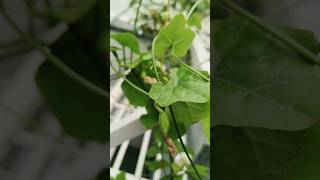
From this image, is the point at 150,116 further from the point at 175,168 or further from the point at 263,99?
the point at 263,99

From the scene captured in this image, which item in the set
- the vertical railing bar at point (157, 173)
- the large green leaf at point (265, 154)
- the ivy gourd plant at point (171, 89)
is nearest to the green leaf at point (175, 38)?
the ivy gourd plant at point (171, 89)

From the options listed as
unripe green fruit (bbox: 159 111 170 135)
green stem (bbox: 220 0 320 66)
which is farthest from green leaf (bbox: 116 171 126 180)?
green stem (bbox: 220 0 320 66)

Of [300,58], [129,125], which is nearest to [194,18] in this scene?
[129,125]

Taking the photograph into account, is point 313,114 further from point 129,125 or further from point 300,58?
point 129,125

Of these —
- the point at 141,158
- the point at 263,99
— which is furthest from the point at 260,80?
the point at 141,158

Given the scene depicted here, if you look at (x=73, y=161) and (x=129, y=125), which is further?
(x=129, y=125)

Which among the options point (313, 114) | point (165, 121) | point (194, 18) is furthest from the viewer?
point (194, 18)
